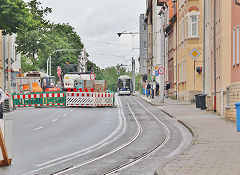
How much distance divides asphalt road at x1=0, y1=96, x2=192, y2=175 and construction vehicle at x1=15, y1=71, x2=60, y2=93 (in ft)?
108

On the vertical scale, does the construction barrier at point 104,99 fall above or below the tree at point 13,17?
below

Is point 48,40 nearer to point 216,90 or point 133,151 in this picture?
point 216,90

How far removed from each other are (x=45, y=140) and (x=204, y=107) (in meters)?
17.8

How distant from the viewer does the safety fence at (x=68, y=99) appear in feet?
131

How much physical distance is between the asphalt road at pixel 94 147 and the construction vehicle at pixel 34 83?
3287cm

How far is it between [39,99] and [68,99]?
81.1 inches

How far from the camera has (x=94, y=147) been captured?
14.7m

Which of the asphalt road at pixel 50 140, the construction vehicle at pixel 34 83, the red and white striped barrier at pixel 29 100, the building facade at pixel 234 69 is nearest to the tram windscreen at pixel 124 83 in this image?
the construction vehicle at pixel 34 83

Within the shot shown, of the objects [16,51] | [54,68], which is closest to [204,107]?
[16,51]

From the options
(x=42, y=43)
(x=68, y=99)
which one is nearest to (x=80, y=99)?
(x=68, y=99)

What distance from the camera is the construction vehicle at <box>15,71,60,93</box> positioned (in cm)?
5562

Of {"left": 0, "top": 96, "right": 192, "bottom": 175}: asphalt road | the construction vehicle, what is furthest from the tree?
the construction vehicle

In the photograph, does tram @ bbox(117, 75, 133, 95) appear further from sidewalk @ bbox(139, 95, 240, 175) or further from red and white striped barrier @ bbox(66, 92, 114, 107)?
sidewalk @ bbox(139, 95, 240, 175)

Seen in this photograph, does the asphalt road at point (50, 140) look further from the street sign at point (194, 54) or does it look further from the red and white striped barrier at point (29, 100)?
the red and white striped barrier at point (29, 100)
